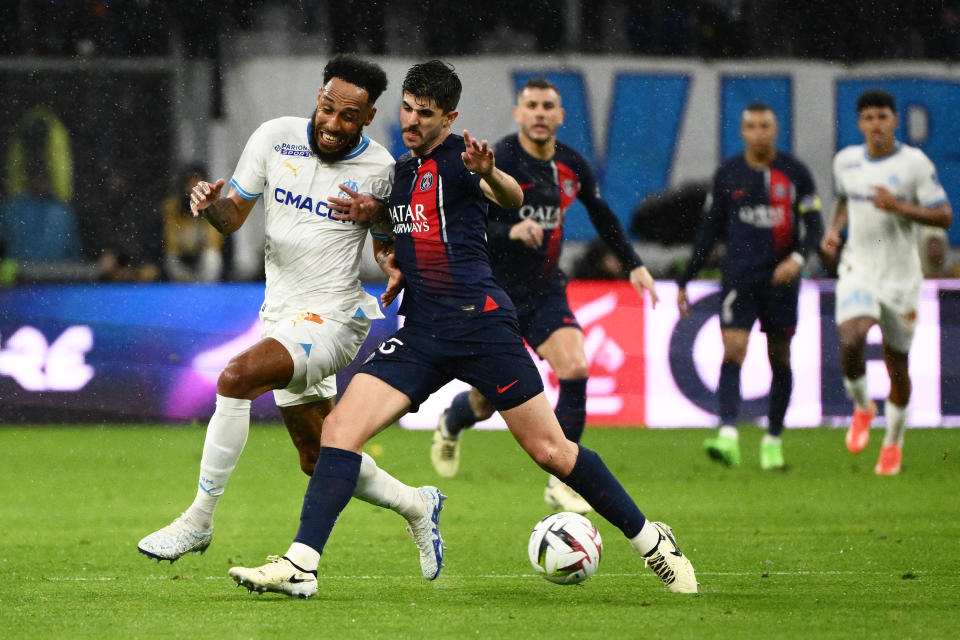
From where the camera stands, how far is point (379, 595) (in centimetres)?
545

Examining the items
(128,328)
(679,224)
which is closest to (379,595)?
(128,328)

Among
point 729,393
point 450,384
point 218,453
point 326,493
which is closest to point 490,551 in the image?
point 218,453

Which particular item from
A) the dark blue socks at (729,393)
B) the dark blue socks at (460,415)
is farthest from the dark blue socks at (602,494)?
the dark blue socks at (729,393)

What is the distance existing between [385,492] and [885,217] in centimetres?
524

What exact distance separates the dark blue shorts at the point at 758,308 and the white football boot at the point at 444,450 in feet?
6.45

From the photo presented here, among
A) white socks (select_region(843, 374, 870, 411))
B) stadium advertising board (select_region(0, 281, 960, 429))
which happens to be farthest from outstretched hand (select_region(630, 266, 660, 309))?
stadium advertising board (select_region(0, 281, 960, 429))

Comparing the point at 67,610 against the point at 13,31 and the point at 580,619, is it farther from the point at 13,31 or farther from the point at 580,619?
the point at 13,31

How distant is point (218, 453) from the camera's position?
562cm

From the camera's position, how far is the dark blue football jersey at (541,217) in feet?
26.4

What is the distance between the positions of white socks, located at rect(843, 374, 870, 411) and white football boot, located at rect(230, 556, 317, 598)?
A: 5.83m

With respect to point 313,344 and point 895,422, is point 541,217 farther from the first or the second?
point 895,422

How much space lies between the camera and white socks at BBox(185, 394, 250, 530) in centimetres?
557

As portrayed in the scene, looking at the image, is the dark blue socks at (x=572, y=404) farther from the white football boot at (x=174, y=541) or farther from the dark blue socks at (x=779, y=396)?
the white football boot at (x=174, y=541)

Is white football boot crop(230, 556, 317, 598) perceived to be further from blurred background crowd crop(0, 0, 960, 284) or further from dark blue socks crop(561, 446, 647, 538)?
blurred background crowd crop(0, 0, 960, 284)
